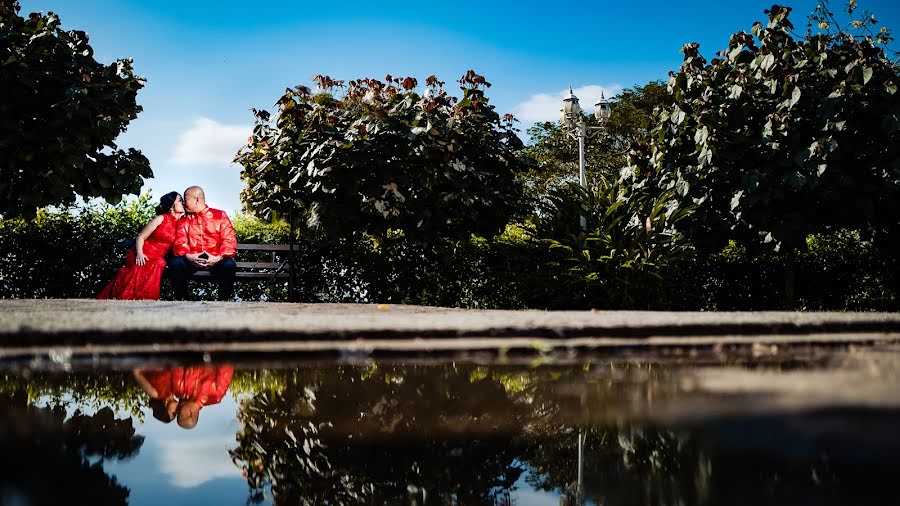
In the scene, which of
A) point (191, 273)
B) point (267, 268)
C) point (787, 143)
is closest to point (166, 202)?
point (191, 273)

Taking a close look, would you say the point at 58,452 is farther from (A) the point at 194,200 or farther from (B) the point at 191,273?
(A) the point at 194,200

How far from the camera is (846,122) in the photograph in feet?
27.0

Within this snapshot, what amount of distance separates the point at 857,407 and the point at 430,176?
6.47 metres

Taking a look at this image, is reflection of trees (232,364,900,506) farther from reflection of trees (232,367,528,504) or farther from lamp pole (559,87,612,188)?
lamp pole (559,87,612,188)

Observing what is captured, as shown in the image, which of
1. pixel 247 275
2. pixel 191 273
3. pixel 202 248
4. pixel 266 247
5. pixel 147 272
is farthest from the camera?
pixel 266 247

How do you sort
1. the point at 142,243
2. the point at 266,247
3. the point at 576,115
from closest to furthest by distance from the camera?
the point at 142,243 → the point at 266,247 → the point at 576,115

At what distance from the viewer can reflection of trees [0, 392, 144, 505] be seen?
1.71 metres

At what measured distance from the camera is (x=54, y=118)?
27.3ft

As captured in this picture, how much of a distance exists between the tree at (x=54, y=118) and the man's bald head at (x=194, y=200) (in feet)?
2.45

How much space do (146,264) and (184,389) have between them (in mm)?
7060

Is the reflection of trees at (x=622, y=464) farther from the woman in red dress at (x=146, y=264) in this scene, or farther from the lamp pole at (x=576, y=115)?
the lamp pole at (x=576, y=115)

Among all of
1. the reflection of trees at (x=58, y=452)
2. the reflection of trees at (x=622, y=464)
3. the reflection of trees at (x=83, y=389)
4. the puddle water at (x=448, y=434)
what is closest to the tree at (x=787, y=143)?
the puddle water at (x=448, y=434)

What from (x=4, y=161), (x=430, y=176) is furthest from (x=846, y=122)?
(x=4, y=161)

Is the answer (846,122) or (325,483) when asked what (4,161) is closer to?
(325,483)
